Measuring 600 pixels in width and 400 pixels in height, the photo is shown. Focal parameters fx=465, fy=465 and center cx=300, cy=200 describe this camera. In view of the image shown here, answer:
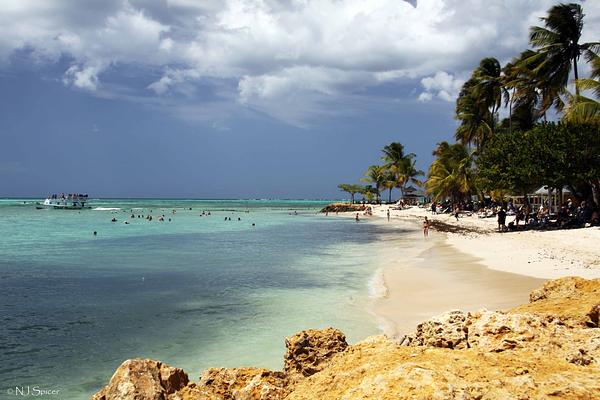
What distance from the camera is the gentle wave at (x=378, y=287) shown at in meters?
13.5

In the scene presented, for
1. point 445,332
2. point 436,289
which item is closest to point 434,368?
point 445,332

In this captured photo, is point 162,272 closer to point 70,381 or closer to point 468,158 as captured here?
point 70,381

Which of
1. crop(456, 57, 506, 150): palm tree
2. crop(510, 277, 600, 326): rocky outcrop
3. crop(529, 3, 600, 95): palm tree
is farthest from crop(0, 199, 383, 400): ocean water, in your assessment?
crop(456, 57, 506, 150): palm tree

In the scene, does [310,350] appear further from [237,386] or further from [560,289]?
[560,289]

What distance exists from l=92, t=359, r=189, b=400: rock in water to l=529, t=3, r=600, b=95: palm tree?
117 feet

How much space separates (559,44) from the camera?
33.0 metres

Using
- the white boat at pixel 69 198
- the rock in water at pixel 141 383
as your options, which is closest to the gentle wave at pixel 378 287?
the rock in water at pixel 141 383

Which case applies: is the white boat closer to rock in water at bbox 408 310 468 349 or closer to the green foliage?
the green foliage

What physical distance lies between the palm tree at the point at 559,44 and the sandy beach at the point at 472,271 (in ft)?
44.1

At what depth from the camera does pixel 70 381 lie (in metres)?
7.67

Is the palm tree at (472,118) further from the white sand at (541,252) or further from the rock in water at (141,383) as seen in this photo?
the rock in water at (141,383)

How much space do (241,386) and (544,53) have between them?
36.8 metres

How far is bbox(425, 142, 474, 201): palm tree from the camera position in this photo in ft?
185

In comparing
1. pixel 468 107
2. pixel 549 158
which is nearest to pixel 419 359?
pixel 549 158
